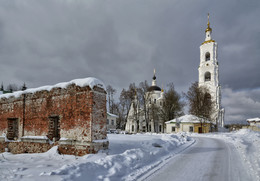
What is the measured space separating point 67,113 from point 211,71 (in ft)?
135

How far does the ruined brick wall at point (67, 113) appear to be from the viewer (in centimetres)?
746

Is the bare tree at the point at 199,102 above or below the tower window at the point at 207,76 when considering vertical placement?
below

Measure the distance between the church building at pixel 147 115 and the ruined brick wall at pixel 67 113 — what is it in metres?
27.6

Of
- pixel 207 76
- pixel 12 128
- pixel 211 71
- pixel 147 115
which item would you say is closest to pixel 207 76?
pixel 207 76

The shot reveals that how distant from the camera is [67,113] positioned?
26.7 ft

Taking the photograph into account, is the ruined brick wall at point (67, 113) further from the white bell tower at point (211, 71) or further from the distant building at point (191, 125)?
the white bell tower at point (211, 71)

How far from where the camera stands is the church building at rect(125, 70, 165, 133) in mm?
36969

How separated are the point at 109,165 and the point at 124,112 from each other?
35342mm

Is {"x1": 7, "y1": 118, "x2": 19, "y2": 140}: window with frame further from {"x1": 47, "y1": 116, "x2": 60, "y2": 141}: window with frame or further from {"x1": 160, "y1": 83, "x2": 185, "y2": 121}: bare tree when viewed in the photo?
{"x1": 160, "y1": 83, "x2": 185, "y2": 121}: bare tree

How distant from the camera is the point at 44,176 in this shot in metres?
4.43

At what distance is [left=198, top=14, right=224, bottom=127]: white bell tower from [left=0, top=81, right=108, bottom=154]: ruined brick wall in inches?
1523

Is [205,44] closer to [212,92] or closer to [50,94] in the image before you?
[212,92]

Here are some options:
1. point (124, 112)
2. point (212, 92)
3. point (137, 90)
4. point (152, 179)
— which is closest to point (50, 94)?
point (152, 179)

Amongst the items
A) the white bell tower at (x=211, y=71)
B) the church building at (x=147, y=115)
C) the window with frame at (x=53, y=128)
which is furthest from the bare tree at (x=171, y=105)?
the window with frame at (x=53, y=128)
